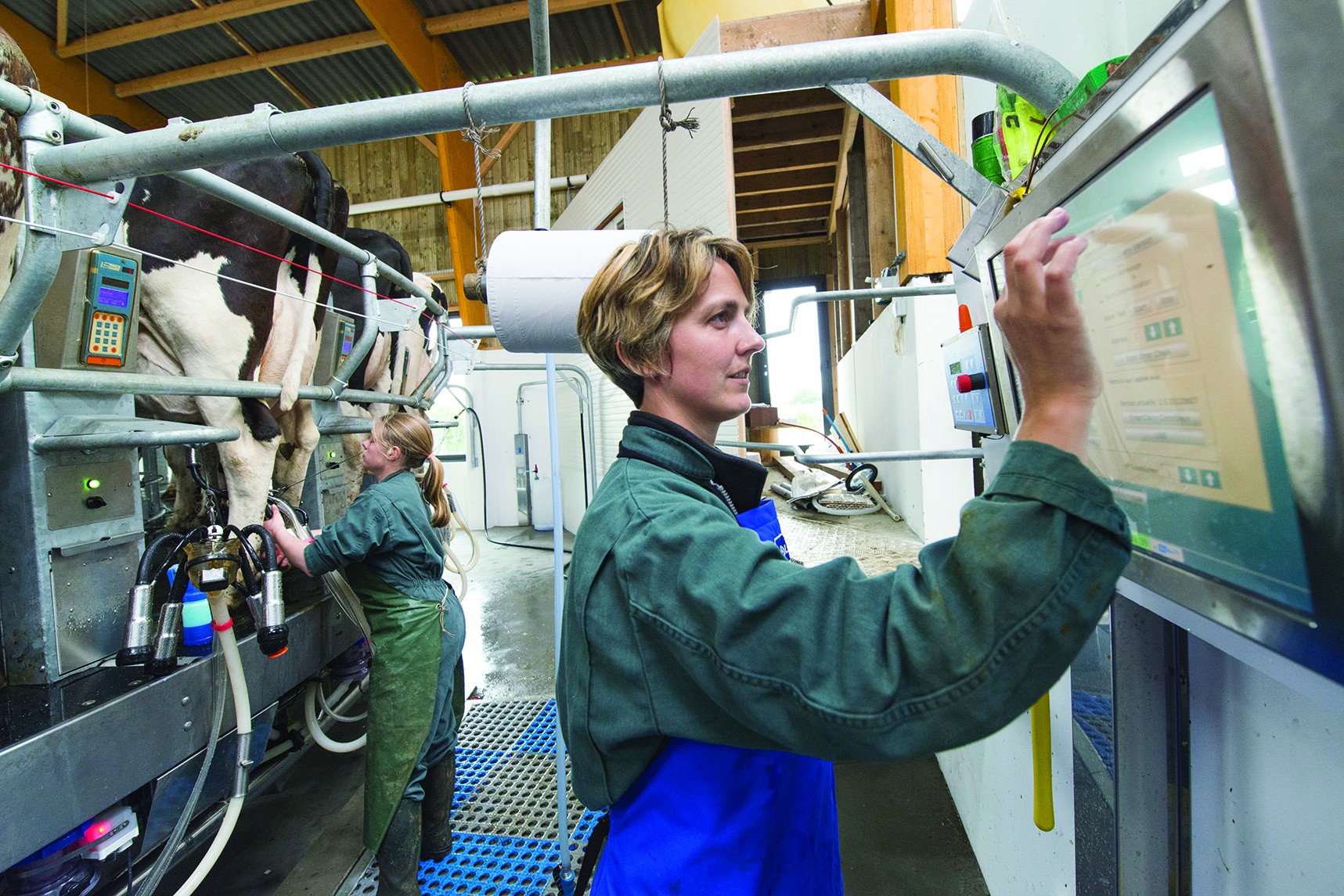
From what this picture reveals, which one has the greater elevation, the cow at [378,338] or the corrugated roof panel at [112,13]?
the corrugated roof panel at [112,13]

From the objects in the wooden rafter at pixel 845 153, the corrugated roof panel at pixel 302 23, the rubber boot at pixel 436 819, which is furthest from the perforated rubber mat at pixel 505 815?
the corrugated roof panel at pixel 302 23

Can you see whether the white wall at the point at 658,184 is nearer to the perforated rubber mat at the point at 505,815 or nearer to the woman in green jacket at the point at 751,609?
the woman in green jacket at the point at 751,609

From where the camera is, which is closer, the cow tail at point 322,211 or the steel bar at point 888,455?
the steel bar at point 888,455

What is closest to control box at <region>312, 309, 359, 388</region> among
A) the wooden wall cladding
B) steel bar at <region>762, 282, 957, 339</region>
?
steel bar at <region>762, 282, 957, 339</region>

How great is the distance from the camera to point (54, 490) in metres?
1.77

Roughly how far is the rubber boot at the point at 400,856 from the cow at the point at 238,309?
4.76 ft

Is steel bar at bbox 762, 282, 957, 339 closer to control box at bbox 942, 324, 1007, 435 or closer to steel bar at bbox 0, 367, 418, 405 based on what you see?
control box at bbox 942, 324, 1007, 435

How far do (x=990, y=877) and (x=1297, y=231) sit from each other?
8.34 ft

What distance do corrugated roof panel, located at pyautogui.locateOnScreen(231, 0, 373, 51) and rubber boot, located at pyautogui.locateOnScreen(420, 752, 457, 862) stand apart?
9226mm

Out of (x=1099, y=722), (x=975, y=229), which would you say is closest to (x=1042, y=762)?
(x=1099, y=722)

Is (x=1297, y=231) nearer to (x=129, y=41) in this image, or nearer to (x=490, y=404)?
(x=490, y=404)

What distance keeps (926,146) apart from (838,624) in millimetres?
1009

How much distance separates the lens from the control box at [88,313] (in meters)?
1.87

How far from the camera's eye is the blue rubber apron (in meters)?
0.80
